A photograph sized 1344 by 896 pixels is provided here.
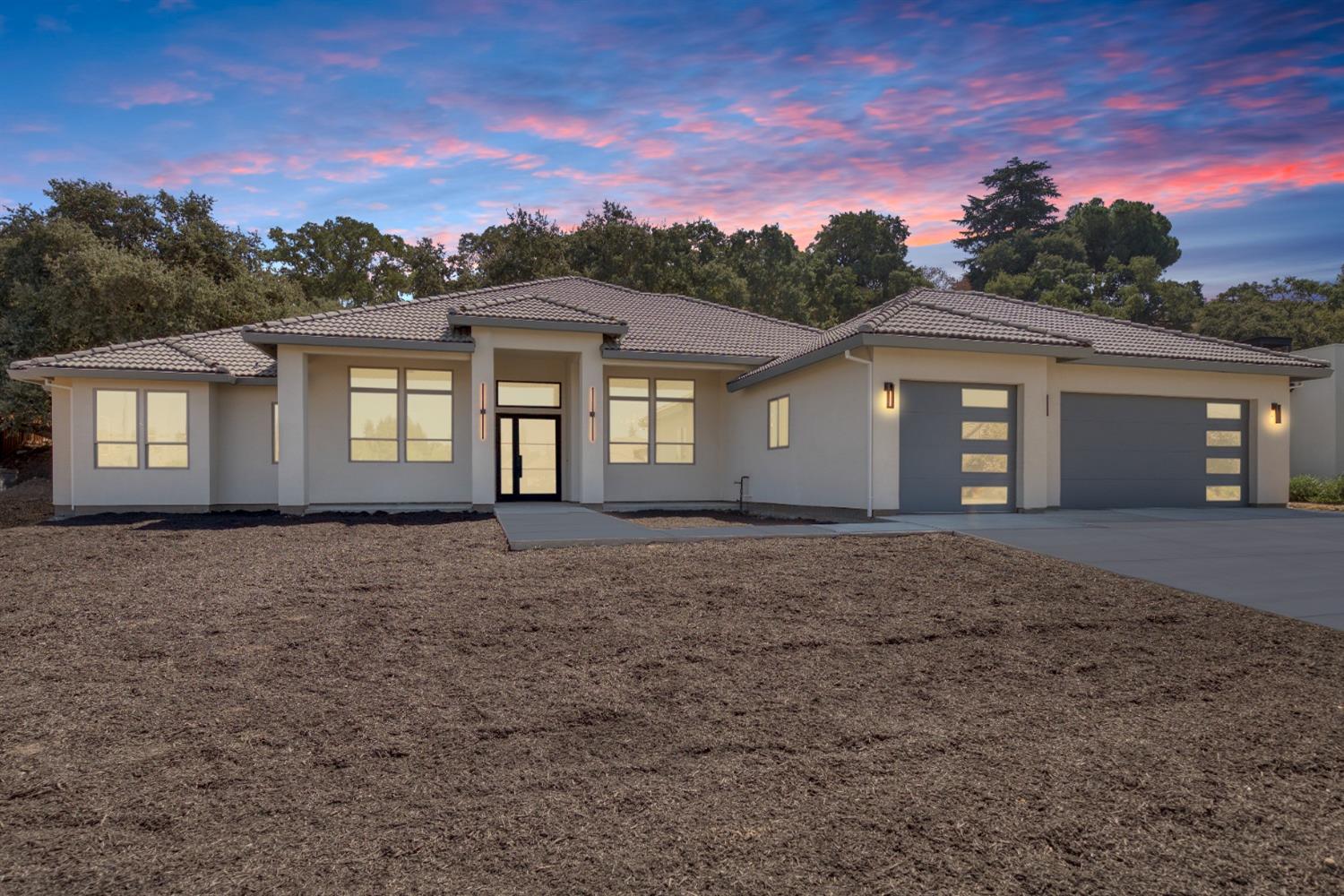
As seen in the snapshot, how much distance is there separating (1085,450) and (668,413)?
27.1 feet

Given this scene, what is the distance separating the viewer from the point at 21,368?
48.1ft

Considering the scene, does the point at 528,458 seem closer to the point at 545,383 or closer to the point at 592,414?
the point at 545,383

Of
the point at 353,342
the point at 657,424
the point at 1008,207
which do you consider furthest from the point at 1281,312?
the point at 353,342

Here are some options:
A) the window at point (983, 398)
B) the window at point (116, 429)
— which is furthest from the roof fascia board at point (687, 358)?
the window at point (116, 429)

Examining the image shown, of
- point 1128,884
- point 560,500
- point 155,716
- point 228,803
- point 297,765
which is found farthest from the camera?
point 560,500

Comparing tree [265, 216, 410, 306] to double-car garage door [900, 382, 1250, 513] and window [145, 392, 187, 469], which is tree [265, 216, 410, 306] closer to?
window [145, 392, 187, 469]

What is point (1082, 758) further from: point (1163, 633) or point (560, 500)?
point (560, 500)

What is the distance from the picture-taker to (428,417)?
15773mm

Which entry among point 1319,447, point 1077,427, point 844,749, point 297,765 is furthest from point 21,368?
point 1319,447

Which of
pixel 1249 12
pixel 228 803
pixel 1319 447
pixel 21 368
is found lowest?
pixel 228 803

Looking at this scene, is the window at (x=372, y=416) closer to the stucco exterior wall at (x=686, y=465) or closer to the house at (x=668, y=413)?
the house at (x=668, y=413)

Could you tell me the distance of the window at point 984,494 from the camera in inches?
499

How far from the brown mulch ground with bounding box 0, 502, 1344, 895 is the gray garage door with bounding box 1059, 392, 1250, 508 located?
22.5 ft

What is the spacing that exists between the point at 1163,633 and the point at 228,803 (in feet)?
20.4
